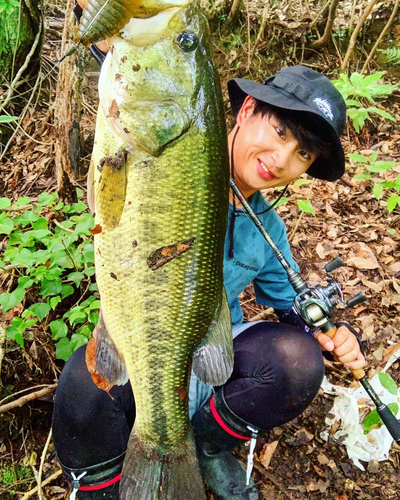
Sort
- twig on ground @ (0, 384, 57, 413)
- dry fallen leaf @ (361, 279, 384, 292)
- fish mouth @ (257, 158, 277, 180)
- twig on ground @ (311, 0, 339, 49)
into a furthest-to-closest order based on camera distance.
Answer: twig on ground @ (311, 0, 339, 49)
dry fallen leaf @ (361, 279, 384, 292)
twig on ground @ (0, 384, 57, 413)
fish mouth @ (257, 158, 277, 180)

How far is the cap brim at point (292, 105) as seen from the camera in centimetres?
194

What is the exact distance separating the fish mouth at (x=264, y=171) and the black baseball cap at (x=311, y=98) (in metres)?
0.28

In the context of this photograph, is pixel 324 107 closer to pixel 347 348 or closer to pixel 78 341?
pixel 347 348

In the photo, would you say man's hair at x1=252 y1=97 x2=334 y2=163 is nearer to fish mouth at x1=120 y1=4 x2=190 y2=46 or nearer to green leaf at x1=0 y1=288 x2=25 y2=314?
fish mouth at x1=120 y1=4 x2=190 y2=46

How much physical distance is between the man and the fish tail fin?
23cm

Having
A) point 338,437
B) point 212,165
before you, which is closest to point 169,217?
point 212,165

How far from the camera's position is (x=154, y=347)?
5.32 feet

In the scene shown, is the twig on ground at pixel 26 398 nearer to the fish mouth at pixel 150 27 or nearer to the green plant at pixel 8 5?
the fish mouth at pixel 150 27

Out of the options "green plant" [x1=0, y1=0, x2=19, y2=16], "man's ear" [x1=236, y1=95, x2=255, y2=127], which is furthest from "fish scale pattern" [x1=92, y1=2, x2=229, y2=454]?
"green plant" [x1=0, y1=0, x2=19, y2=16]

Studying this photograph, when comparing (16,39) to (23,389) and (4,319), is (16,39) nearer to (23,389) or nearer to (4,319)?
(4,319)

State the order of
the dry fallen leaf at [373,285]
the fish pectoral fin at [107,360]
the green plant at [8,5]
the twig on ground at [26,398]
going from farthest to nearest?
1. the dry fallen leaf at [373,285]
2. the green plant at [8,5]
3. the twig on ground at [26,398]
4. the fish pectoral fin at [107,360]

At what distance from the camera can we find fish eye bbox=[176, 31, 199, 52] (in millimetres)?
1446

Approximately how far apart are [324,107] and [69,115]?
7.42 feet

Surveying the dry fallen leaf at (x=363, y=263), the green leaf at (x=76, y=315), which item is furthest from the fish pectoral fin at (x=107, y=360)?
the dry fallen leaf at (x=363, y=263)
